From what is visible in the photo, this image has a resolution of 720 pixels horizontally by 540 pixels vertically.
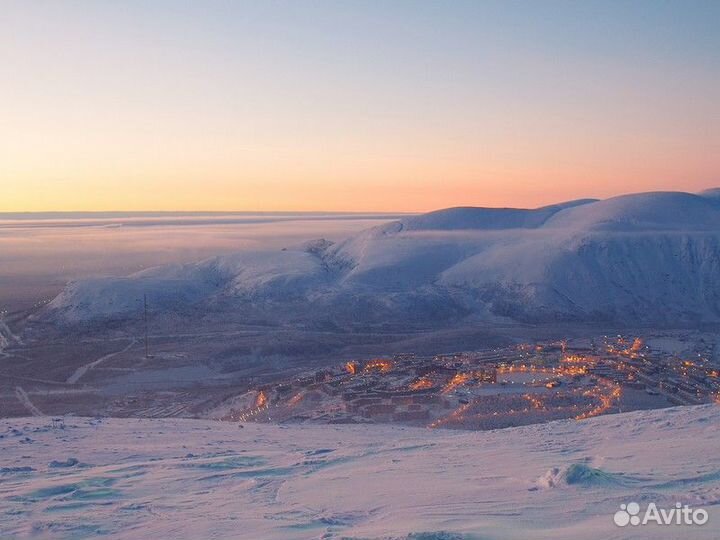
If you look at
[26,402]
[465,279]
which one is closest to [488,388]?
[26,402]

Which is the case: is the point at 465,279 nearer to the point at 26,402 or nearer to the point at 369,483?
the point at 26,402

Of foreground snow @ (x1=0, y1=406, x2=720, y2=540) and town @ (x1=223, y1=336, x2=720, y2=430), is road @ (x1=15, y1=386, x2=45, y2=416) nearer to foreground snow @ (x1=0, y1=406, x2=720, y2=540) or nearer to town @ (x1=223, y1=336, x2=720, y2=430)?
town @ (x1=223, y1=336, x2=720, y2=430)

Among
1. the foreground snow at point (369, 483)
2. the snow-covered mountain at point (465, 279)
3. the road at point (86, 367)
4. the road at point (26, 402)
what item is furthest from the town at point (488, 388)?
the snow-covered mountain at point (465, 279)

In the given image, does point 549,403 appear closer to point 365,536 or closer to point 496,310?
point 365,536

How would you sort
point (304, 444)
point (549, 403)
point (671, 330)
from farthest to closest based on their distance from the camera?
point (671, 330)
point (549, 403)
point (304, 444)

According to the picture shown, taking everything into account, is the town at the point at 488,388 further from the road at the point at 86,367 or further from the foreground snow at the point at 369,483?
the foreground snow at the point at 369,483

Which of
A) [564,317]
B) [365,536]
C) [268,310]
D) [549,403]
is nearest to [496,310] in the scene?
[564,317]
